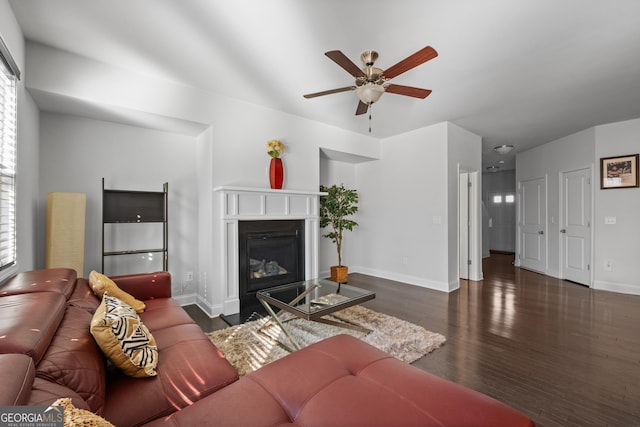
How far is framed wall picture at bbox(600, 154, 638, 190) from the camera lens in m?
4.26

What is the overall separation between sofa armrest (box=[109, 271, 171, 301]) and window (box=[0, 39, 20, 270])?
690 mm

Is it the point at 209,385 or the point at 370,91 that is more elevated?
the point at 370,91

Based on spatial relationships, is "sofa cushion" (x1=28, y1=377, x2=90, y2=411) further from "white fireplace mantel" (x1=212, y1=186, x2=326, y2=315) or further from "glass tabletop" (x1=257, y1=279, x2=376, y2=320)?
"white fireplace mantel" (x1=212, y1=186, x2=326, y2=315)

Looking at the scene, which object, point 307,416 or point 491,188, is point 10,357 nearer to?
point 307,416

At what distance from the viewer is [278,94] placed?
11.1 ft

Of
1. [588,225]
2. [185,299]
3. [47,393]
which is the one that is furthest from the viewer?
[588,225]

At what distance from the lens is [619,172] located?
4.38m

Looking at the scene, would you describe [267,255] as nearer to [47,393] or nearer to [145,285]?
[145,285]

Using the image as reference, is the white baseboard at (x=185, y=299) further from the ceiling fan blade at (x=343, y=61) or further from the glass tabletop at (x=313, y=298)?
the ceiling fan blade at (x=343, y=61)

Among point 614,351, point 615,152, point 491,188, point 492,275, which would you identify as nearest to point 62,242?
point 614,351

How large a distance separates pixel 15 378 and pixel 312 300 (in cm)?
205

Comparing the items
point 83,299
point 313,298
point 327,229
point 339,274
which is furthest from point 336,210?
point 83,299

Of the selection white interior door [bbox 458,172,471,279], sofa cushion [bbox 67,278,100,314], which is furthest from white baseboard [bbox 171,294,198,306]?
white interior door [bbox 458,172,471,279]

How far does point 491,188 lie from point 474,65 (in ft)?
23.9
